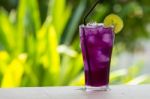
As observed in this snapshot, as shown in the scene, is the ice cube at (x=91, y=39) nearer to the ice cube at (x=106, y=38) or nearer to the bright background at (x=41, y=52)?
the ice cube at (x=106, y=38)

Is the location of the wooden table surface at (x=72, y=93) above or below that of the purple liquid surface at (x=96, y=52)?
below

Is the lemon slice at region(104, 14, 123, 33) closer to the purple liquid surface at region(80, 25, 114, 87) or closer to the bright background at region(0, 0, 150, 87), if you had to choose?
the purple liquid surface at region(80, 25, 114, 87)

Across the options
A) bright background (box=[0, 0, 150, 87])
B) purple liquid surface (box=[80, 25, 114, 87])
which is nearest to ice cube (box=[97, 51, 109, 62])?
purple liquid surface (box=[80, 25, 114, 87])

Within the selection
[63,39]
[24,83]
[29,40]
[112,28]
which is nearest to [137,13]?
[63,39]

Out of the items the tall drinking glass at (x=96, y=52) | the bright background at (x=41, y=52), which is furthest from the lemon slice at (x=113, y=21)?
the bright background at (x=41, y=52)

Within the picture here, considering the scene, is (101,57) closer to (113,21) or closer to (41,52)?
(113,21)

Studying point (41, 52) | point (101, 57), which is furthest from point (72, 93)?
point (41, 52)

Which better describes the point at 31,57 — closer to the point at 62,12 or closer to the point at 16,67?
the point at 16,67
